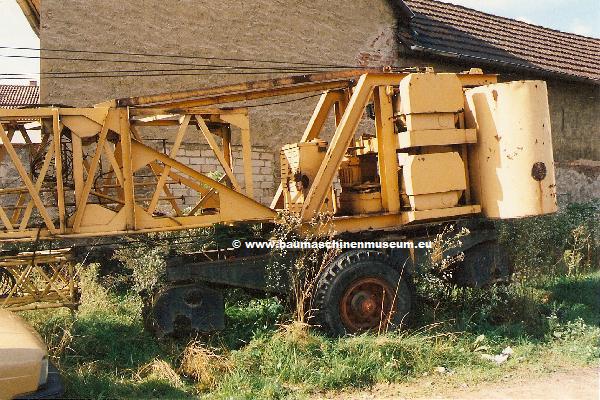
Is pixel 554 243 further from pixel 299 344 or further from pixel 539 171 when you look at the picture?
pixel 299 344

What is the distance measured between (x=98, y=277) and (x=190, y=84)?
4.99 meters

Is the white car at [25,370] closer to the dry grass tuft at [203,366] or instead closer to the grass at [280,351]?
the grass at [280,351]

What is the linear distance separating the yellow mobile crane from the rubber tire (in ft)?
0.05

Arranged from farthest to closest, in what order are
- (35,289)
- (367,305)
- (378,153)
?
1. (378,153)
2. (367,305)
3. (35,289)

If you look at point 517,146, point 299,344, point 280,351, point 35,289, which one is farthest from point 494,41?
point 35,289

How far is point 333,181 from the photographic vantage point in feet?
20.7

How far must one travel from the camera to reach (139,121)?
592 cm

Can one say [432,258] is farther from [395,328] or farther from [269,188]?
[269,188]

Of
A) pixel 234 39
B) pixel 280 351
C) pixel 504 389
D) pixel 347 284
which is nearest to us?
pixel 504 389

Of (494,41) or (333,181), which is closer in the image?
(333,181)

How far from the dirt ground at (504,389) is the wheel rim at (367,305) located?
0.97m

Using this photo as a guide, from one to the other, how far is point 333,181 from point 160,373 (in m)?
2.77

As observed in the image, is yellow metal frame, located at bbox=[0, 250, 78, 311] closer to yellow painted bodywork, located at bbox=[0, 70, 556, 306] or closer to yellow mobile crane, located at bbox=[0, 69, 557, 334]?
yellow mobile crane, located at bbox=[0, 69, 557, 334]

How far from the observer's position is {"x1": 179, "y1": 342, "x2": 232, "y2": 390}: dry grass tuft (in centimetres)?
503
